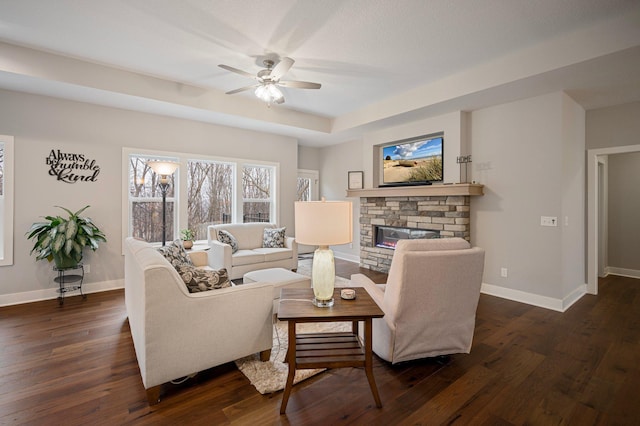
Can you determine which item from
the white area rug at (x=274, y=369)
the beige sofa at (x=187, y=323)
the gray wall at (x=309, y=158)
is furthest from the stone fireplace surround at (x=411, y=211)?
the beige sofa at (x=187, y=323)

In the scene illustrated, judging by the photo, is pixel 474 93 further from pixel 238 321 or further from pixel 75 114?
pixel 75 114

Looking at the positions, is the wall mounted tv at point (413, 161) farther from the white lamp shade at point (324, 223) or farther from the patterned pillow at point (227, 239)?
the white lamp shade at point (324, 223)

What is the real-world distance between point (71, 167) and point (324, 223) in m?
4.03

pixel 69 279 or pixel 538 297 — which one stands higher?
pixel 69 279

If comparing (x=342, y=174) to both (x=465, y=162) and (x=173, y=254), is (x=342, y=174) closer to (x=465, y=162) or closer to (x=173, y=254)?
(x=465, y=162)

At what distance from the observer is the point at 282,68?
308 centimetres

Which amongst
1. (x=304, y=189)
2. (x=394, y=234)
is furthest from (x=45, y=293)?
(x=394, y=234)

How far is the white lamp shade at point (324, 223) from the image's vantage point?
6.35 ft

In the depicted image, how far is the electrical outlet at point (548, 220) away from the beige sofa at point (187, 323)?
137 inches

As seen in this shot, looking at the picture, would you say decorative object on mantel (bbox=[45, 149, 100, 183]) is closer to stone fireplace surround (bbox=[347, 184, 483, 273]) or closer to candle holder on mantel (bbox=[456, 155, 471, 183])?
stone fireplace surround (bbox=[347, 184, 483, 273])

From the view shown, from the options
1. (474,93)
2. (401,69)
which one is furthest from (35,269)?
(474,93)

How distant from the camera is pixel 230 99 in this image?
4.59 m

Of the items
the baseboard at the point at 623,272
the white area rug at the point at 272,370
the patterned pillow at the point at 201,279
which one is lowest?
the white area rug at the point at 272,370

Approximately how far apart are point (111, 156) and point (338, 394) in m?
4.41
